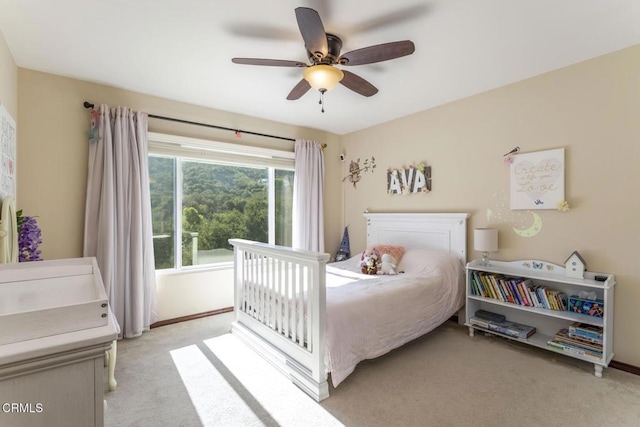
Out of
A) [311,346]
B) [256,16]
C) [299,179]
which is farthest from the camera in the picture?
[299,179]

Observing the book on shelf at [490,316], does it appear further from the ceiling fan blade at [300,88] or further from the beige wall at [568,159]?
the ceiling fan blade at [300,88]

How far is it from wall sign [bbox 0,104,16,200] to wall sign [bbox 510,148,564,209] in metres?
4.04

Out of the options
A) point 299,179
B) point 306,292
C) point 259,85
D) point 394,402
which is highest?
point 259,85

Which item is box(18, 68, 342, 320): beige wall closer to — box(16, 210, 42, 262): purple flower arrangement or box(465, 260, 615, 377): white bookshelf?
box(16, 210, 42, 262): purple flower arrangement

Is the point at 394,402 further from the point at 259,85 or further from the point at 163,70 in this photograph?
the point at 163,70

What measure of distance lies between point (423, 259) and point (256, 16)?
8.61 ft

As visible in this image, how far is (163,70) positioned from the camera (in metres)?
2.64

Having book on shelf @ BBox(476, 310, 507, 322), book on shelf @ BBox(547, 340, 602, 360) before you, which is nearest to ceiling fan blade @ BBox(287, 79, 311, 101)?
book on shelf @ BBox(476, 310, 507, 322)

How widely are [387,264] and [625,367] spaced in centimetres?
196

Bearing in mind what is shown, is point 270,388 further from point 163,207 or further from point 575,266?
point 575,266

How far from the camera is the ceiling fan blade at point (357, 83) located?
2.21 meters

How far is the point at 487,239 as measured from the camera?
9.34 ft

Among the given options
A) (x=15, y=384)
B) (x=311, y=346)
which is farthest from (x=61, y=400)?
(x=311, y=346)

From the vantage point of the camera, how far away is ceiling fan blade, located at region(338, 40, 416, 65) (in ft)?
5.91
